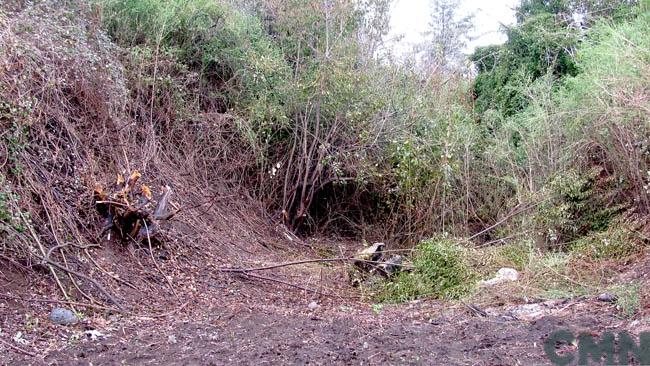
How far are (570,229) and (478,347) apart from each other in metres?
4.13

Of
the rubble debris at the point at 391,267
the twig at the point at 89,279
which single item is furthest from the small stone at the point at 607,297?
the twig at the point at 89,279

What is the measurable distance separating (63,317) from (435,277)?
3632 mm

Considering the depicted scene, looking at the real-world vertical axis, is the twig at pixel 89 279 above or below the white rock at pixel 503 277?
above

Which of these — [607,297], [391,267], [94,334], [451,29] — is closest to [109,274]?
[94,334]

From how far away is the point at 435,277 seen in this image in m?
6.27

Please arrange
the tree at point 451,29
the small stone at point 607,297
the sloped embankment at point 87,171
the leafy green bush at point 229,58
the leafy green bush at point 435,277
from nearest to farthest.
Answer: the small stone at point 607,297, the sloped embankment at point 87,171, the leafy green bush at point 435,277, the leafy green bush at point 229,58, the tree at point 451,29

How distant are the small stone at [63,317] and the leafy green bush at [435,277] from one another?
3.05 meters

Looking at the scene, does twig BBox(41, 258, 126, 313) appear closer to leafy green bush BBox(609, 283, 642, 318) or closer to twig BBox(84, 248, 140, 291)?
twig BBox(84, 248, 140, 291)

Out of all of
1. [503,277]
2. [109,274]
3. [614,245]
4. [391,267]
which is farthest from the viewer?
[391,267]

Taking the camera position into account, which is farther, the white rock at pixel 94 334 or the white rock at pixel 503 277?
the white rock at pixel 503 277

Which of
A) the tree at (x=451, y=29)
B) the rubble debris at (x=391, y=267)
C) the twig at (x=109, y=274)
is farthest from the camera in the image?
the tree at (x=451, y=29)

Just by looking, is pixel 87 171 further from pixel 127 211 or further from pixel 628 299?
pixel 628 299

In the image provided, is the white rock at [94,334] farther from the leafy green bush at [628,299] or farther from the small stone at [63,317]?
the leafy green bush at [628,299]

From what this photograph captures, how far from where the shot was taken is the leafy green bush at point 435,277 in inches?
240
